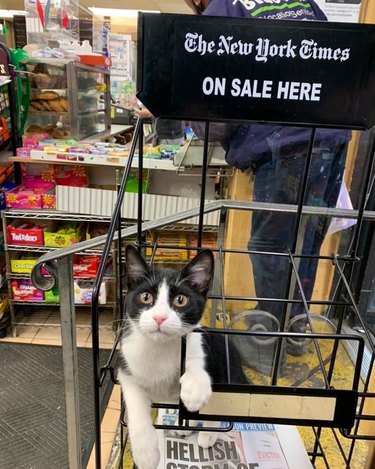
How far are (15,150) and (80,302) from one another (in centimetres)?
81

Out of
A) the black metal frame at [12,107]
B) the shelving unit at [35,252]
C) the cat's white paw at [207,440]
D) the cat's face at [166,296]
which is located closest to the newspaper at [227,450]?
the cat's white paw at [207,440]

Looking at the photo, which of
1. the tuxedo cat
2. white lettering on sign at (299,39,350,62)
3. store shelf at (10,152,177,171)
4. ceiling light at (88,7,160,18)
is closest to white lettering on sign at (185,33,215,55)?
white lettering on sign at (299,39,350,62)

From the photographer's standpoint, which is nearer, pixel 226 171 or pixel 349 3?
pixel 349 3

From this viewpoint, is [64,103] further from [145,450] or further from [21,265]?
[145,450]

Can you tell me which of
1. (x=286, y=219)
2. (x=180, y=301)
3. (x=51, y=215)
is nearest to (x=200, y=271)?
(x=180, y=301)

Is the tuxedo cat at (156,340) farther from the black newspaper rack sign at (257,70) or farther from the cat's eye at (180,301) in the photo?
the black newspaper rack sign at (257,70)

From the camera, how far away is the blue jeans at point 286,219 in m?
1.14

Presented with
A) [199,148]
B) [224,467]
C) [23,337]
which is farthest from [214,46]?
[23,337]

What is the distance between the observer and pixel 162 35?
476 mm

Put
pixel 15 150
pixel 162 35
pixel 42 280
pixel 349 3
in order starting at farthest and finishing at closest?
pixel 15 150 < pixel 349 3 < pixel 42 280 < pixel 162 35

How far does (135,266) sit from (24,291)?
1.67 m

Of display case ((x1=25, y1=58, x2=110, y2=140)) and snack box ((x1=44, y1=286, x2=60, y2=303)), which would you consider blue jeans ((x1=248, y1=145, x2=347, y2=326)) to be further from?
display case ((x1=25, y1=58, x2=110, y2=140))

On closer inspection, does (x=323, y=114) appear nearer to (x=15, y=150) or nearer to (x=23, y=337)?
(x=15, y=150)

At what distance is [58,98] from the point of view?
2.11 metres
